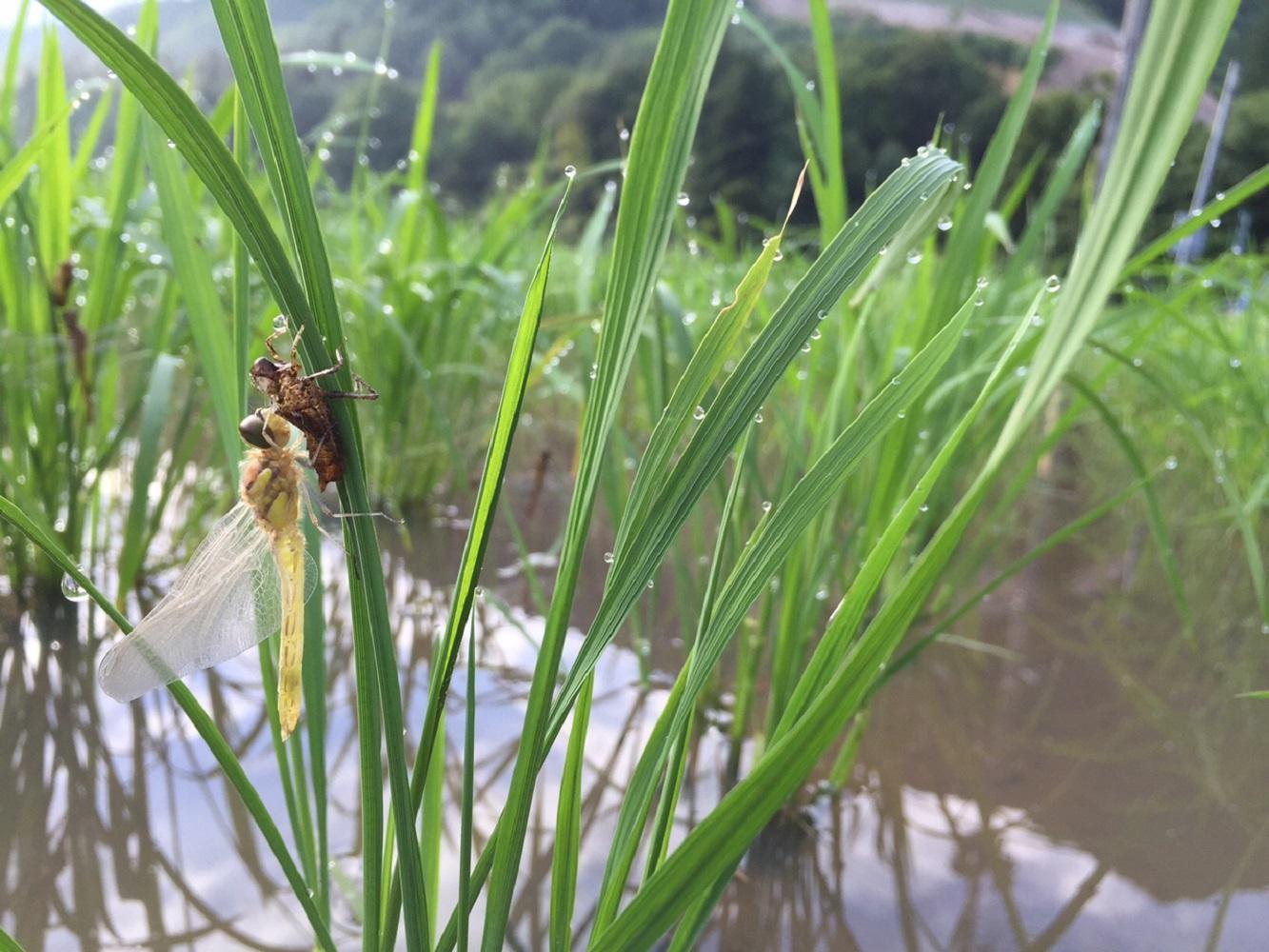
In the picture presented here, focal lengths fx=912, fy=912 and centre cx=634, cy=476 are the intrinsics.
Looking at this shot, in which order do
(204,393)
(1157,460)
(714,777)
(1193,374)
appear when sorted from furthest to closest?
(1157,460) < (1193,374) < (204,393) < (714,777)

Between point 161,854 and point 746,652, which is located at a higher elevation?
point 746,652

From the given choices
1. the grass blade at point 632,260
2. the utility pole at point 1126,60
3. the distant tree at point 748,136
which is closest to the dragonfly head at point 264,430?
the grass blade at point 632,260

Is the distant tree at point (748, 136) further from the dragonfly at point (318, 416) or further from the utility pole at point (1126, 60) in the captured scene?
the dragonfly at point (318, 416)

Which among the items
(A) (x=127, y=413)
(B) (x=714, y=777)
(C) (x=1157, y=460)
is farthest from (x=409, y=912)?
(C) (x=1157, y=460)

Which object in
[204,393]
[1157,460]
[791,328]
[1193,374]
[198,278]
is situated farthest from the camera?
[1157,460]

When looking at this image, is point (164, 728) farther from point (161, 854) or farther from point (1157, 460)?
point (1157, 460)

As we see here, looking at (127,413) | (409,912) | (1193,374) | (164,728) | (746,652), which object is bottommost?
(409,912)
